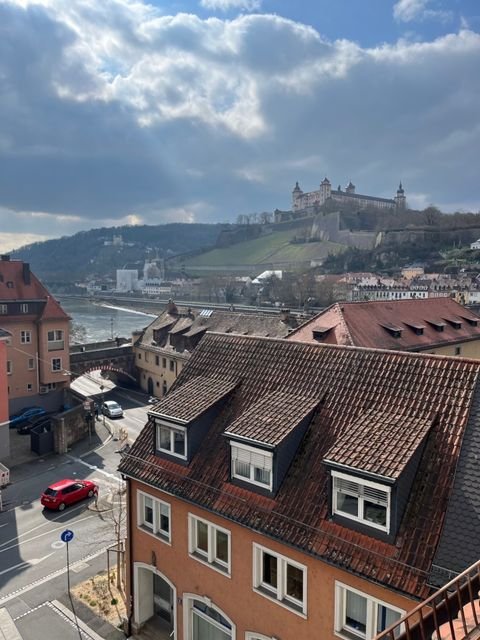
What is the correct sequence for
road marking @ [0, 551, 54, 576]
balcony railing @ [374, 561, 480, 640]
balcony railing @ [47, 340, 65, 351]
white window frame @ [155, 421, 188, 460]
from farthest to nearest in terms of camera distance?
balcony railing @ [47, 340, 65, 351] → road marking @ [0, 551, 54, 576] → white window frame @ [155, 421, 188, 460] → balcony railing @ [374, 561, 480, 640]

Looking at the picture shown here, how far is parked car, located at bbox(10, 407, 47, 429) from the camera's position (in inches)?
1371

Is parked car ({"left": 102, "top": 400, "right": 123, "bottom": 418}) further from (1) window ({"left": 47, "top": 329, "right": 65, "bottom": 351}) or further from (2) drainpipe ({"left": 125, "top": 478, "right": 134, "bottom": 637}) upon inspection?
(2) drainpipe ({"left": 125, "top": 478, "right": 134, "bottom": 637})

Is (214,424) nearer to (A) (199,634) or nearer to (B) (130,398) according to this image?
(A) (199,634)

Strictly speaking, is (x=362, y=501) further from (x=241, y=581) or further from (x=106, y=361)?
(x=106, y=361)

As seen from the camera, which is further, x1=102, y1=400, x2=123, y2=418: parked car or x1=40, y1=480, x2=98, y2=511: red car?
x1=102, y1=400, x2=123, y2=418: parked car

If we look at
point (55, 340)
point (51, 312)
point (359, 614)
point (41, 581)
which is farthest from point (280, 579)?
point (51, 312)

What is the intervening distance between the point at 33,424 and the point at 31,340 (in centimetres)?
782

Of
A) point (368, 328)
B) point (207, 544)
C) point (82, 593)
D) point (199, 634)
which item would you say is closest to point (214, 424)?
point (207, 544)

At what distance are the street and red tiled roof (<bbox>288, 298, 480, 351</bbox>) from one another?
14280 millimetres

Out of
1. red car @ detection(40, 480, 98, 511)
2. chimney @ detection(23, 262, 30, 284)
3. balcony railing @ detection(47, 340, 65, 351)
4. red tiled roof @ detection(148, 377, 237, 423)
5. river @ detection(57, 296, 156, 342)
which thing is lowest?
river @ detection(57, 296, 156, 342)

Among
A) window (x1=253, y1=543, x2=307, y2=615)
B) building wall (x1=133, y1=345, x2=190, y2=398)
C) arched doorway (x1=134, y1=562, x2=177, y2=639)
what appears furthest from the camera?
building wall (x1=133, y1=345, x2=190, y2=398)

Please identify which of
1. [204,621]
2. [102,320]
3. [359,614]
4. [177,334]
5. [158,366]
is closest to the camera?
[359,614]

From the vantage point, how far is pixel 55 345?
39406 mm

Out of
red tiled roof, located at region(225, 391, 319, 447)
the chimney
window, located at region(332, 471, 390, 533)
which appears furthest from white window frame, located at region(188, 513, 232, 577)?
the chimney
